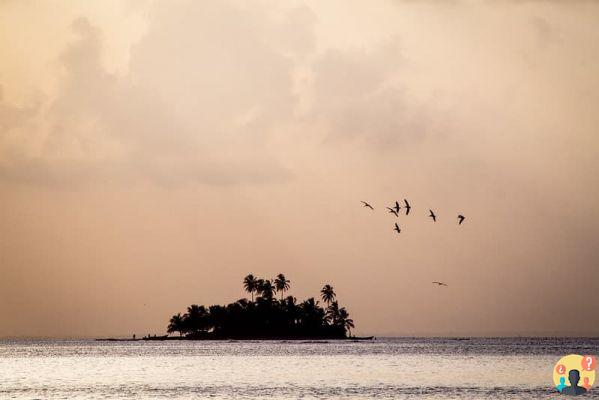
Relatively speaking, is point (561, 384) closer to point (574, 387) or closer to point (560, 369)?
point (574, 387)

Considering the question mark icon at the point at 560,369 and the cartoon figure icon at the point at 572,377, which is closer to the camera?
the cartoon figure icon at the point at 572,377

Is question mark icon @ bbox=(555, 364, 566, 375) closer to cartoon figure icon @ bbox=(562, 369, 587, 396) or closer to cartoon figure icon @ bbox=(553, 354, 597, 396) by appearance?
cartoon figure icon @ bbox=(553, 354, 597, 396)

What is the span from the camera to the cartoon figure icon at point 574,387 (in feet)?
219

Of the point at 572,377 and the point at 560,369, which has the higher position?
the point at 560,369

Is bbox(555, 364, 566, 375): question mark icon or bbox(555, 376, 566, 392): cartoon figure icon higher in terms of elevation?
bbox(555, 364, 566, 375): question mark icon

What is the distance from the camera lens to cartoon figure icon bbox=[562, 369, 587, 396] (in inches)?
2630

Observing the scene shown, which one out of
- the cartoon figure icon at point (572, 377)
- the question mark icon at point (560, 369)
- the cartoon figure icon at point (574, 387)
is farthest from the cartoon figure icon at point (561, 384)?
the question mark icon at point (560, 369)

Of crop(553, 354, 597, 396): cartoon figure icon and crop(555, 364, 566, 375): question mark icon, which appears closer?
crop(553, 354, 597, 396): cartoon figure icon

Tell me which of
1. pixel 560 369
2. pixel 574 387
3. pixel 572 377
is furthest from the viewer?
pixel 560 369

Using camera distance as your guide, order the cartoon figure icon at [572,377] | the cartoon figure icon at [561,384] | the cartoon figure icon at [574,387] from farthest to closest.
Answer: the cartoon figure icon at [561,384] → the cartoon figure icon at [572,377] → the cartoon figure icon at [574,387]

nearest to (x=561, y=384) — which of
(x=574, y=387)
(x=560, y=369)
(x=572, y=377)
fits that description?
(x=572, y=377)

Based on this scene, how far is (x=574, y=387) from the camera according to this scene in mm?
67688

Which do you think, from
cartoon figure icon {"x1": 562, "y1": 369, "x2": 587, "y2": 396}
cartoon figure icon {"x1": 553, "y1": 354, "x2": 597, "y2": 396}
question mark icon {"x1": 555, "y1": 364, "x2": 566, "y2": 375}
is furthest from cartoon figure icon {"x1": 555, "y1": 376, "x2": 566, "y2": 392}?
question mark icon {"x1": 555, "y1": 364, "x2": 566, "y2": 375}

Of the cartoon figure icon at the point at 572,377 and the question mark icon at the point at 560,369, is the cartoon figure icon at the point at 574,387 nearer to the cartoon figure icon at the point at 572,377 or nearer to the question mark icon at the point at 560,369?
the cartoon figure icon at the point at 572,377
